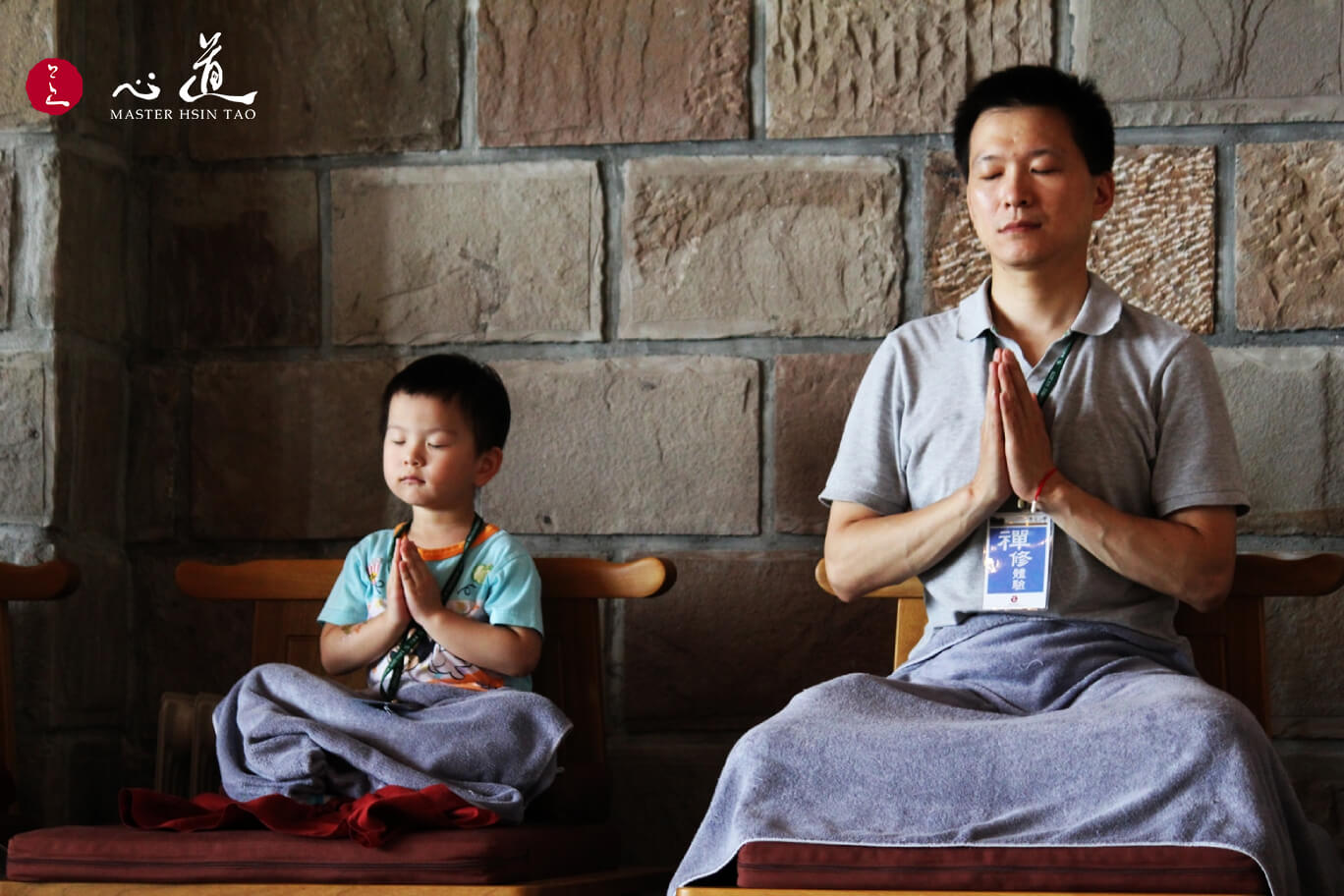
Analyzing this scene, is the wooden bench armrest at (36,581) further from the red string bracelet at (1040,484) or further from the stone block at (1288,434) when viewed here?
the stone block at (1288,434)

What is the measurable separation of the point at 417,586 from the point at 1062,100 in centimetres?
113

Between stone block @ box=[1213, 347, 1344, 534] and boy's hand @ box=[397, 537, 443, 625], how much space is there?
1284mm

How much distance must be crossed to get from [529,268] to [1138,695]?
4.36 feet

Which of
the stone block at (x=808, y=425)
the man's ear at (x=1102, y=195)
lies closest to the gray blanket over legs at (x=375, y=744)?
the stone block at (x=808, y=425)

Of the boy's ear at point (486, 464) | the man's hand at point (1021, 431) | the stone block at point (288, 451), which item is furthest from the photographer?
the stone block at point (288, 451)

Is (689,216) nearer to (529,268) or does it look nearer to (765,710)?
(529,268)

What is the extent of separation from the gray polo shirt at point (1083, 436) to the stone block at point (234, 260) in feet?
3.58

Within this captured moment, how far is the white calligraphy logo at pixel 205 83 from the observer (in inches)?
110

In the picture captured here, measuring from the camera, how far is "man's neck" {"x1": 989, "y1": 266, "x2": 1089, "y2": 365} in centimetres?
219

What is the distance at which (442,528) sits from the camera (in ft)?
7.73

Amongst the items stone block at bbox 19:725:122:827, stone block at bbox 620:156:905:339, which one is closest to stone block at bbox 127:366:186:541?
stone block at bbox 19:725:122:827

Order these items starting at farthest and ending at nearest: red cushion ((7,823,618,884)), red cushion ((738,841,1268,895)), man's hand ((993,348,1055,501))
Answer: man's hand ((993,348,1055,501)) < red cushion ((7,823,618,884)) < red cushion ((738,841,1268,895))

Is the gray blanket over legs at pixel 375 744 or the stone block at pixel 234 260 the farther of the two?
the stone block at pixel 234 260

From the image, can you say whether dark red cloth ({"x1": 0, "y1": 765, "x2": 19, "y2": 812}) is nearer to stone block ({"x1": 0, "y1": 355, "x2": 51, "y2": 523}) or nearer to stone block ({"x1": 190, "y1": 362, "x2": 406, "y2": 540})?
stone block ({"x1": 0, "y1": 355, "x2": 51, "y2": 523})
